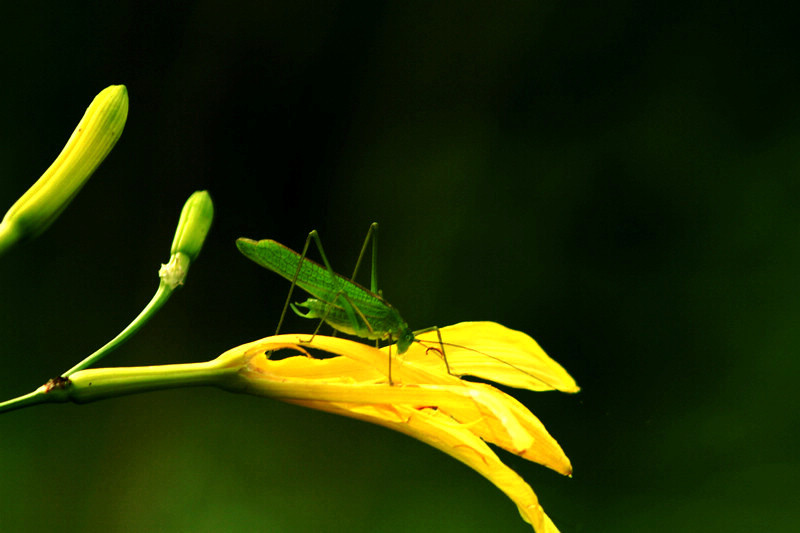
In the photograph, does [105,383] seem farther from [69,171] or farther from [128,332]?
[69,171]

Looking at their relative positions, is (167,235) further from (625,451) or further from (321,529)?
(625,451)

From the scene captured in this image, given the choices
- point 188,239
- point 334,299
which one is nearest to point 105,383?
point 188,239

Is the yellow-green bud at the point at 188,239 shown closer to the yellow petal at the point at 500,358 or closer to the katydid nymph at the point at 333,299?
the katydid nymph at the point at 333,299

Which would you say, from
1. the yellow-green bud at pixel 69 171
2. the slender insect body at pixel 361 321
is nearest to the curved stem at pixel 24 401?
the yellow-green bud at pixel 69 171

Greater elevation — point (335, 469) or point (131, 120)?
point (131, 120)

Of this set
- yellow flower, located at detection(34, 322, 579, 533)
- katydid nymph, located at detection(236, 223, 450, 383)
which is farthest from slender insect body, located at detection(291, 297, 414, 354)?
yellow flower, located at detection(34, 322, 579, 533)

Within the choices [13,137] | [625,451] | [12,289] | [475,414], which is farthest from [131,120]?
[475,414]

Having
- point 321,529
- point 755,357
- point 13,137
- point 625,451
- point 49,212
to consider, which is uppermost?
point 13,137
